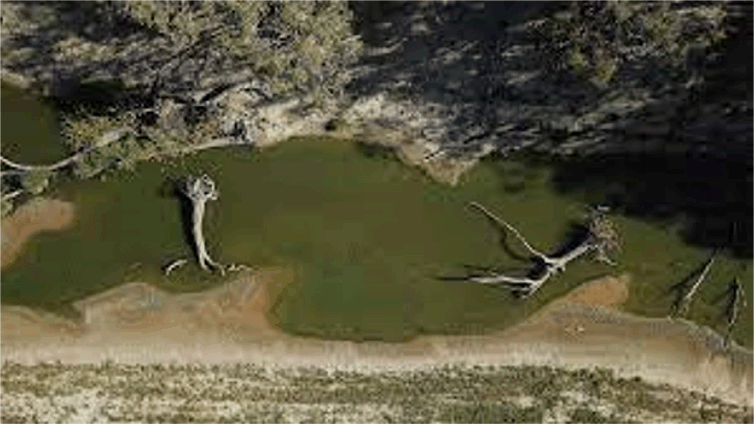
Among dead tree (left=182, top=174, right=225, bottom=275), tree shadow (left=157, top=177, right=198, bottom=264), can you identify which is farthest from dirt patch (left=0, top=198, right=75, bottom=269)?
dead tree (left=182, top=174, right=225, bottom=275)

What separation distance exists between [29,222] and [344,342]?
648cm

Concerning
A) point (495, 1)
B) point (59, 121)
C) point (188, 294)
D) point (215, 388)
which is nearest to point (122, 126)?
point (59, 121)

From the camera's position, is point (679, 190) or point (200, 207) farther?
point (200, 207)

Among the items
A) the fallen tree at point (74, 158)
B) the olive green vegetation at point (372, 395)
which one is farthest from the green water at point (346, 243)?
the olive green vegetation at point (372, 395)

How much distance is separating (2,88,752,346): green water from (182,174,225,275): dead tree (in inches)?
7.9

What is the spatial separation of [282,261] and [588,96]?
648 centimetres

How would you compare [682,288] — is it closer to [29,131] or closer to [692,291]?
[692,291]

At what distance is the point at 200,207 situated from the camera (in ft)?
84.2

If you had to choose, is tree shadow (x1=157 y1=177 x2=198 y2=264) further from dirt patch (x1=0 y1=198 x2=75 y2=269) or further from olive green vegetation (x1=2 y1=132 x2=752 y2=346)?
dirt patch (x1=0 y1=198 x2=75 y2=269)

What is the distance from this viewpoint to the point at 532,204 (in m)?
25.7

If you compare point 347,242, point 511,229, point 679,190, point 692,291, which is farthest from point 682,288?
point 347,242

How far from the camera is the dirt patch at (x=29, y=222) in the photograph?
85.8 ft

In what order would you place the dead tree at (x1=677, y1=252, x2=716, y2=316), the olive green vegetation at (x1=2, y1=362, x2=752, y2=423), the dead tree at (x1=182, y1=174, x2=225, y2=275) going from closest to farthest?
the olive green vegetation at (x1=2, y1=362, x2=752, y2=423)
the dead tree at (x1=677, y1=252, x2=716, y2=316)
the dead tree at (x1=182, y1=174, x2=225, y2=275)

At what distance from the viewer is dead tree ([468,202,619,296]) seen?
25.2 meters
